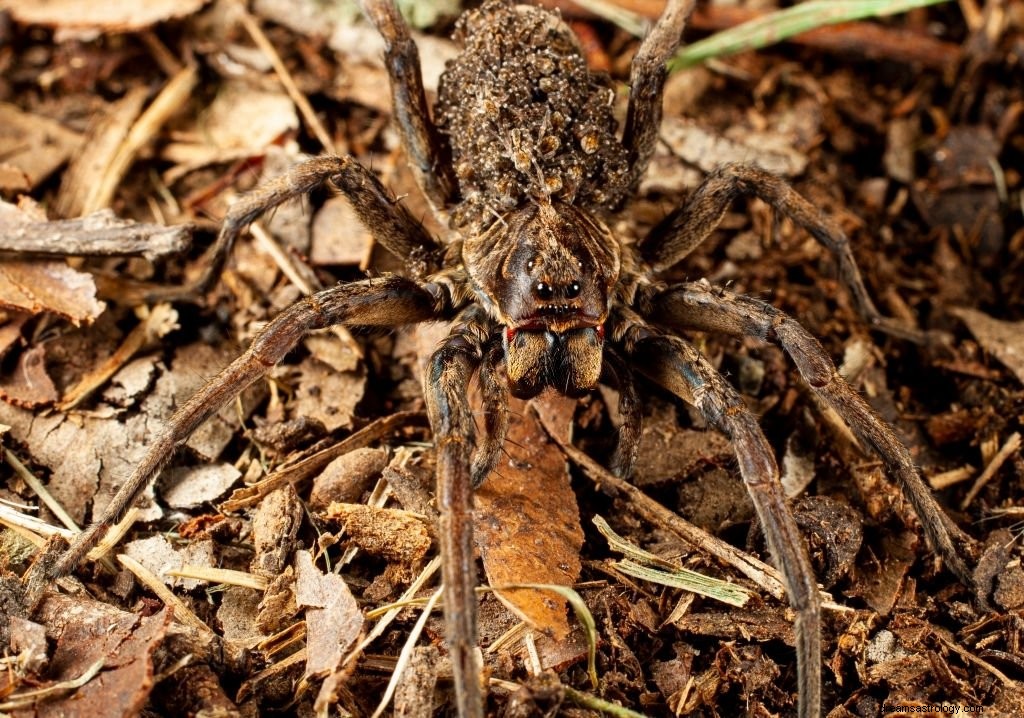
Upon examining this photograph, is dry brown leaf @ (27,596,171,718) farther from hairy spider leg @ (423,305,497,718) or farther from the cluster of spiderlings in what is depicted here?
the cluster of spiderlings

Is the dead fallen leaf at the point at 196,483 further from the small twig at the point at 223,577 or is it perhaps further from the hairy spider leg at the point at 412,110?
the hairy spider leg at the point at 412,110

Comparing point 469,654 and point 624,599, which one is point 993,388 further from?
point 469,654

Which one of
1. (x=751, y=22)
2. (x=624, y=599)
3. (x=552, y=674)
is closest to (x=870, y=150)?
(x=751, y=22)

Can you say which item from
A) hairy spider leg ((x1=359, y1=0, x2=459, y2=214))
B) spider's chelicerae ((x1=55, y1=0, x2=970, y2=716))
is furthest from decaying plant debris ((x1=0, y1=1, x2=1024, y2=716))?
hairy spider leg ((x1=359, y1=0, x2=459, y2=214))

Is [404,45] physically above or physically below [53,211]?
above

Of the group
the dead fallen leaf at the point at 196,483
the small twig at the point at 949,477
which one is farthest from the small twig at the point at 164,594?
the small twig at the point at 949,477

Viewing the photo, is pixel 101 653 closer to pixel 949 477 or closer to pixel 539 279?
pixel 539 279
